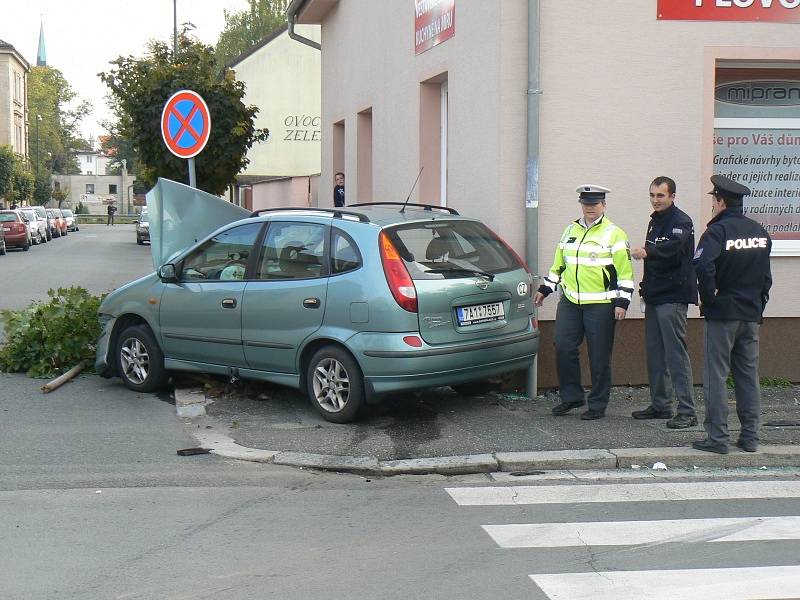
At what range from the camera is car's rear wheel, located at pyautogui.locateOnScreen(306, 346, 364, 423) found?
7820mm

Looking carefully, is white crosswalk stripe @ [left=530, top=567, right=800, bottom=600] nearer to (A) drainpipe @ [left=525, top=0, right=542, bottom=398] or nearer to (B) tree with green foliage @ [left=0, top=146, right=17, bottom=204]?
(A) drainpipe @ [left=525, top=0, right=542, bottom=398]

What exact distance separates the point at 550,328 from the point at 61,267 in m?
23.2

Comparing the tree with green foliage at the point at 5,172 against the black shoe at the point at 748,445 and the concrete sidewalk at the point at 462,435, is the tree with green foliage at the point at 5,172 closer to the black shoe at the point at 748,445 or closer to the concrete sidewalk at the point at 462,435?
Result: the concrete sidewalk at the point at 462,435

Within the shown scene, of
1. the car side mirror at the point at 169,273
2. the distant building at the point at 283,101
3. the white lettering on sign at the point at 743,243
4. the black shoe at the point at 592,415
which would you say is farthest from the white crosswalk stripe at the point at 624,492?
the distant building at the point at 283,101

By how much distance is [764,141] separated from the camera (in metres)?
9.94

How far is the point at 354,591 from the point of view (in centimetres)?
449

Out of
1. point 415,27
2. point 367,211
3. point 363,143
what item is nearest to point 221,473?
point 367,211

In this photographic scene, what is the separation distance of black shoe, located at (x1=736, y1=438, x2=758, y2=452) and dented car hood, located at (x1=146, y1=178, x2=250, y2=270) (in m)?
5.62

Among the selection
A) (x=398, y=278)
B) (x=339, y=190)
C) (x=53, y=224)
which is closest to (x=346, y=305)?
(x=398, y=278)

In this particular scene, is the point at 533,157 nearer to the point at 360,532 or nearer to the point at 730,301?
the point at 730,301

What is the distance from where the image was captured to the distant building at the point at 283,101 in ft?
132

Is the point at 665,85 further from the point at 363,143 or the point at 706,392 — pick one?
the point at 363,143

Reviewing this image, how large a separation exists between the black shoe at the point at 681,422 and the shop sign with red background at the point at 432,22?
4725 millimetres

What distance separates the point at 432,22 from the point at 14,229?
1281 inches
